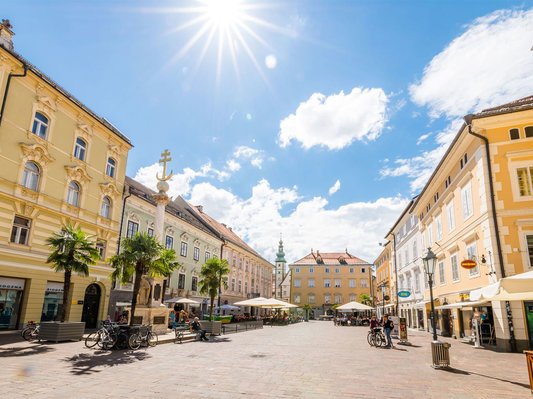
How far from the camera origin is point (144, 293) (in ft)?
66.5

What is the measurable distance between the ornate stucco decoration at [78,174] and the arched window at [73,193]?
1.28 feet

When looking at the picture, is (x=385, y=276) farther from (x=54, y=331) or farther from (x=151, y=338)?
(x=54, y=331)

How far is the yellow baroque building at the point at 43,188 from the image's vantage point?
17906mm

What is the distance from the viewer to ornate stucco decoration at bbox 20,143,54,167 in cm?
1873

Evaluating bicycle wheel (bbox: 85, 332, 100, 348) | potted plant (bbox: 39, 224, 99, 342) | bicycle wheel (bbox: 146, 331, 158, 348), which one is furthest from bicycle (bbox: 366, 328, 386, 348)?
potted plant (bbox: 39, 224, 99, 342)

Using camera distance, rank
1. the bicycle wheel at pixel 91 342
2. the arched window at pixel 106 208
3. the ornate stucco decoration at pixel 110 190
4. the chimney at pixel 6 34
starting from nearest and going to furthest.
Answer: the bicycle wheel at pixel 91 342 < the chimney at pixel 6 34 < the ornate stucco decoration at pixel 110 190 < the arched window at pixel 106 208

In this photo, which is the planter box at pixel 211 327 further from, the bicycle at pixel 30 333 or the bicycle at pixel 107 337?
the bicycle at pixel 30 333

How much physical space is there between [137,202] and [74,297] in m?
9.88

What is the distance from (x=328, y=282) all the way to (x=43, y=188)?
66.0 m

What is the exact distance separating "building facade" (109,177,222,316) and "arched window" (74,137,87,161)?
5.05 m

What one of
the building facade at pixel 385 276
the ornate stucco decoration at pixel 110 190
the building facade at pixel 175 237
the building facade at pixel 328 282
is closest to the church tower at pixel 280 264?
the building facade at pixel 328 282

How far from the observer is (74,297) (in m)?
21.5

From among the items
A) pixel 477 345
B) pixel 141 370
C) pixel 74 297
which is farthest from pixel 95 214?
pixel 477 345

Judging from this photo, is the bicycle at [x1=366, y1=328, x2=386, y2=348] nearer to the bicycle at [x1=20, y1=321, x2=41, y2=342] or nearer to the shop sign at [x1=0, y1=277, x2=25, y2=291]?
the bicycle at [x1=20, y1=321, x2=41, y2=342]
